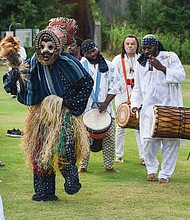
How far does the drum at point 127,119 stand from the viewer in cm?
1092

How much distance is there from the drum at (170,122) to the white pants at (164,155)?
339 mm

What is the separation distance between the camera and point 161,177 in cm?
975

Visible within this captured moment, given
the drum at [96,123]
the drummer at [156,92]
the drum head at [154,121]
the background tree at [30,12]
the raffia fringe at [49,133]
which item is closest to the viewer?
the raffia fringe at [49,133]

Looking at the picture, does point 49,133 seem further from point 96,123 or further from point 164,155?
point 164,155

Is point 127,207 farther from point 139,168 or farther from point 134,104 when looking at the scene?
point 139,168

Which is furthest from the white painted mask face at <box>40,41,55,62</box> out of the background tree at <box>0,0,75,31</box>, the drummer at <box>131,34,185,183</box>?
the background tree at <box>0,0,75,31</box>

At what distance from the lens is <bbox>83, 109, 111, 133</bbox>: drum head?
33.3ft

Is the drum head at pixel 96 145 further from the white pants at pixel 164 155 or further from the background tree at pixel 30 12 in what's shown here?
the background tree at pixel 30 12

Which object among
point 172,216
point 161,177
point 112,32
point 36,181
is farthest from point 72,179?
point 112,32

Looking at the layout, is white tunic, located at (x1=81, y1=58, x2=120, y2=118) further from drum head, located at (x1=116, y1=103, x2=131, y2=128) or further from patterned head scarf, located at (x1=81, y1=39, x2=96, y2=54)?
drum head, located at (x1=116, y1=103, x2=131, y2=128)

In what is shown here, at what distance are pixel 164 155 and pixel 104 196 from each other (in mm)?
1349

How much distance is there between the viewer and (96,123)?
10.2 meters

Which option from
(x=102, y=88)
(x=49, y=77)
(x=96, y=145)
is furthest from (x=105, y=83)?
(x=49, y=77)

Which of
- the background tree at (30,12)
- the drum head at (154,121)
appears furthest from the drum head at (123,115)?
the background tree at (30,12)
